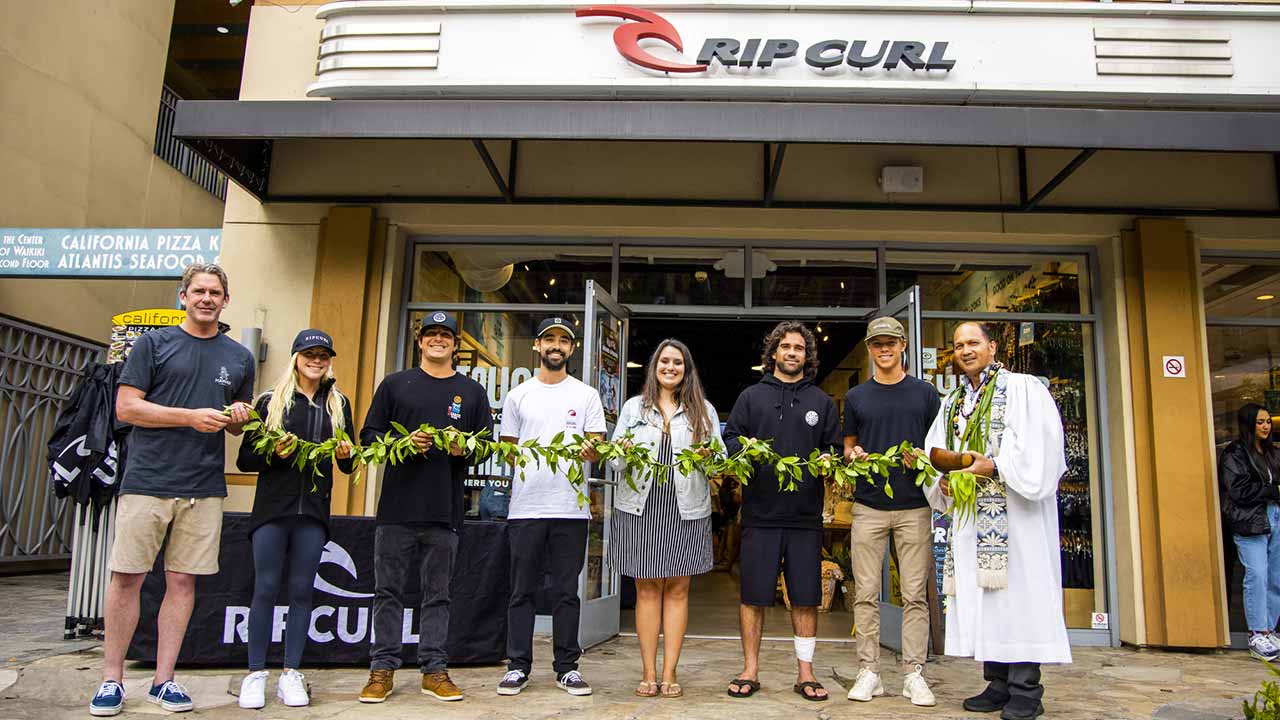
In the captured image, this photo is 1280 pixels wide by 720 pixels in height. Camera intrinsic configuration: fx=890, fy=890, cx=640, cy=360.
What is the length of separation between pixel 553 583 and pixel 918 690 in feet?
6.29

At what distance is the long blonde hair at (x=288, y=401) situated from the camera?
14.1ft

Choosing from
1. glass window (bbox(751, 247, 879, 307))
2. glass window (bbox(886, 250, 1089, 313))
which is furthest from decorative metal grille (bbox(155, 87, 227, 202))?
glass window (bbox(886, 250, 1089, 313))

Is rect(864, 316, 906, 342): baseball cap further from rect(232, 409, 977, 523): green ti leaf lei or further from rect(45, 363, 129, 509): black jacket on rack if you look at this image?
rect(45, 363, 129, 509): black jacket on rack

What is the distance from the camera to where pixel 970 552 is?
14.1ft

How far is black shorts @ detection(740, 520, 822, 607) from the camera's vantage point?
14.8 feet

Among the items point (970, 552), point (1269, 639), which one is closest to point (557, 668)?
point (970, 552)

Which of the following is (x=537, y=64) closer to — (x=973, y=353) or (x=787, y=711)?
(x=973, y=353)

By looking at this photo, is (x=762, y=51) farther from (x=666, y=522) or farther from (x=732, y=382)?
(x=732, y=382)

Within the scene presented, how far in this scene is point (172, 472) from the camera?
4070mm

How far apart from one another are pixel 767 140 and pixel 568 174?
203 centimetres

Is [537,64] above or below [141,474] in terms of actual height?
above

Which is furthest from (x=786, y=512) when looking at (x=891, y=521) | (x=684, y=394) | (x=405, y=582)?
(x=405, y=582)

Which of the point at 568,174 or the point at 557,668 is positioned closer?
the point at 557,668

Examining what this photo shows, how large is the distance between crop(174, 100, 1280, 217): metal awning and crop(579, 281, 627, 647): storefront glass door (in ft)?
3.91
